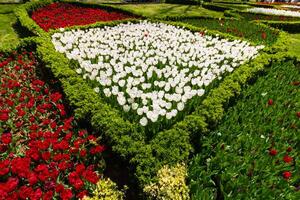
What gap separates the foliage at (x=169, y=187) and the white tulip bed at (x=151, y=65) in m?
1.19

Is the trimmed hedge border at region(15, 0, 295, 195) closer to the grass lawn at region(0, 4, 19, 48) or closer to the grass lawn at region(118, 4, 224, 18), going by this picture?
the grass lawn at region(0, 4, 19, 48)

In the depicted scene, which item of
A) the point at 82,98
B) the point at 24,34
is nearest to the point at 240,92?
the point at 82,98

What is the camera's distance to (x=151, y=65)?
9250 mm

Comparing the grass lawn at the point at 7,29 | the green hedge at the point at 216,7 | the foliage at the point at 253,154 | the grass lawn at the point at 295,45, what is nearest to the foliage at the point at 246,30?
the grass lawn at the point at 295,45

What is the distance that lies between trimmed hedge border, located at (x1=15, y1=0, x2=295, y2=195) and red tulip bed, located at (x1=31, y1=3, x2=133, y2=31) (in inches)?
334

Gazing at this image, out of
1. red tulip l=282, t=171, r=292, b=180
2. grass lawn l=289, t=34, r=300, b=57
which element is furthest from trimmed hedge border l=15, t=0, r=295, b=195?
grass lawn l=289, t=34, r=300, b=57

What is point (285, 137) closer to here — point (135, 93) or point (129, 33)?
point (135, 93)

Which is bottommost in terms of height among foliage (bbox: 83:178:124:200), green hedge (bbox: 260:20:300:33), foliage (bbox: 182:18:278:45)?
green hedge (bbox: 260:20:300:33)

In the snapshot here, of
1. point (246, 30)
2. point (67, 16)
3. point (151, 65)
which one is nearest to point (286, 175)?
point (151, 65)

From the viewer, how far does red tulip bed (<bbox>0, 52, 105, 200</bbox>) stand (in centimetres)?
458

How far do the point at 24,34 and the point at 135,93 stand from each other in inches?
450

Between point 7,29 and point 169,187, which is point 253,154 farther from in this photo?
point 7,29

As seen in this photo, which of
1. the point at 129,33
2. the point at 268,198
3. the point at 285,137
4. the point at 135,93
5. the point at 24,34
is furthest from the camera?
the point at 24,34

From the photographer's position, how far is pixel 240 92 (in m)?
8.17
